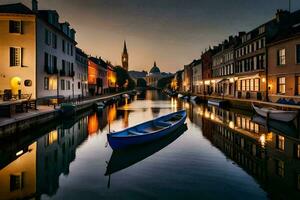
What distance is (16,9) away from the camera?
33.1 m

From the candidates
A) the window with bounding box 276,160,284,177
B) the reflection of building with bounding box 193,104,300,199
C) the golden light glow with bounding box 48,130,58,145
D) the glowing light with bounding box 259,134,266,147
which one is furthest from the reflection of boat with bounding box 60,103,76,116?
the window with bounding box 276,160,284,177

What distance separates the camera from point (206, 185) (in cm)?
1077

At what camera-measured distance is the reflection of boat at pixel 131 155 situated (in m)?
13.6

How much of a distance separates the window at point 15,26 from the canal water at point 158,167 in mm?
17695

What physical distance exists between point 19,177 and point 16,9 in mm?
29041

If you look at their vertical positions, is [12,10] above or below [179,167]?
above

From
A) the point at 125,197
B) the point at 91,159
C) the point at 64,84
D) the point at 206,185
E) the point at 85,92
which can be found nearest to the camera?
the point at 125,197

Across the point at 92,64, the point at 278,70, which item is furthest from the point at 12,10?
→ the point at 92,64

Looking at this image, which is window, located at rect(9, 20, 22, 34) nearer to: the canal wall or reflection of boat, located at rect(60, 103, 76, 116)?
reflection of boat, located at rect(60, 103, 76, 116)

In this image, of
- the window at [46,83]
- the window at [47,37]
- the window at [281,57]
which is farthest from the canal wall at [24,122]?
the window at [281,57]

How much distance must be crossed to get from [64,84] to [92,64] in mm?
35781

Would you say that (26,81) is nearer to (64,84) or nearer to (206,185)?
(64,84)

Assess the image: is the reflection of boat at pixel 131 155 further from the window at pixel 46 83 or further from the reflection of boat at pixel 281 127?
the window at pixel 46 83

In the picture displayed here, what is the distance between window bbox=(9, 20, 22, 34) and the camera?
105 feet
